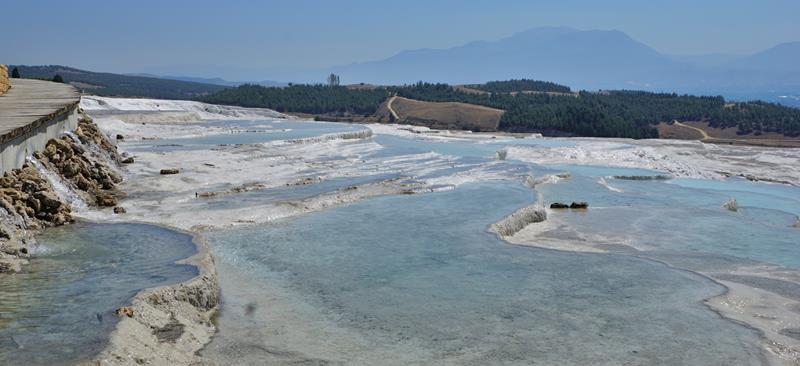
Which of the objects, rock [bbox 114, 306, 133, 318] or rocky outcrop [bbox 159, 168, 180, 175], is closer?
rock [bbox 114, 306, 133, 318]

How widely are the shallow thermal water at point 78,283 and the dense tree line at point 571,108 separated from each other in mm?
57175

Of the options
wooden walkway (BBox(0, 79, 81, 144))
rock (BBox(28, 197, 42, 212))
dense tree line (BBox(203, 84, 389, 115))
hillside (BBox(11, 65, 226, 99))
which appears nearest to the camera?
rock (BBox(28, 197, 42, 212))

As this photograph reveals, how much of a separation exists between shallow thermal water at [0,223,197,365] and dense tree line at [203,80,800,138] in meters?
57.2

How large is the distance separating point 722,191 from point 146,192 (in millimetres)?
20299

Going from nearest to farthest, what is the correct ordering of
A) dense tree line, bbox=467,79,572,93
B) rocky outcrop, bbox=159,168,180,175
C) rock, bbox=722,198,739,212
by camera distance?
rock, bbox=722,198,739,212 → rocky outcrop, bbox=159,168,180,175 → dense tree line, bbox=467,79,572,93

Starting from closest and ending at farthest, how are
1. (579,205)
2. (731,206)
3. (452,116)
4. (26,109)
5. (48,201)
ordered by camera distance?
(48,201) < (26,109) < (579,205) < (731,206) < (452,116)

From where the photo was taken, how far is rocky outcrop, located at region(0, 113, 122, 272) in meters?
12.2

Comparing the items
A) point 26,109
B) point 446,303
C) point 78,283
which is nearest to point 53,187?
point 26,109

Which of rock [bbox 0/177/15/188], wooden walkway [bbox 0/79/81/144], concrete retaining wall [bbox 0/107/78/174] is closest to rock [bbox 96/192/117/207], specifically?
concrete retaining wall [bbox 0/107/78/174]

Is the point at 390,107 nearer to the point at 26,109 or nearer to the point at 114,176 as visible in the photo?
the point at 114,176

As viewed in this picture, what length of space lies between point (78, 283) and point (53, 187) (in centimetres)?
680

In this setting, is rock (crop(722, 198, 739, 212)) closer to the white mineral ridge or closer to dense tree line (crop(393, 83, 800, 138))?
the white mineral ridge

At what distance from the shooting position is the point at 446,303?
10586 mm

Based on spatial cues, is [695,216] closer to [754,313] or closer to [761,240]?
[761,240]
